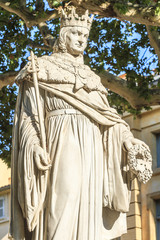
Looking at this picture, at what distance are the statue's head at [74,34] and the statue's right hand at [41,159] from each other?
1.29 m

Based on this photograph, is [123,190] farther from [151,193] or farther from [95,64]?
[151,193]

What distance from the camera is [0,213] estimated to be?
3506 centimetres

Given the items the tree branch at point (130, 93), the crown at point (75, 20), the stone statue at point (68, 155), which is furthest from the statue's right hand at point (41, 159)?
the tree branch at point (130, 93)

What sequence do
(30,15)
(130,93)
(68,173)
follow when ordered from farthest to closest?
(130,93)
(30,15)
(68,173)

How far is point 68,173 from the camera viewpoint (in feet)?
24.8

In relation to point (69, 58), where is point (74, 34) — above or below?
above

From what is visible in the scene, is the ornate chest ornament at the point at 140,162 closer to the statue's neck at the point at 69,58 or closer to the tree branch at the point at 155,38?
the statue's neck at the point at 69,58

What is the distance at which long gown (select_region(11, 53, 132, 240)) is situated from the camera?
7496mm

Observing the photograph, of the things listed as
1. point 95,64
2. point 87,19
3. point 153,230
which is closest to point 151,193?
point 153,230

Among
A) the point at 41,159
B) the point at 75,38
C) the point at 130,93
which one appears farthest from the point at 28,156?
the point at 130,93

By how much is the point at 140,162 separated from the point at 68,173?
2.45 feet

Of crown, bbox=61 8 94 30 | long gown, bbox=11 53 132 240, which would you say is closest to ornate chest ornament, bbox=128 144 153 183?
long gown, bbox=11 53 132 240

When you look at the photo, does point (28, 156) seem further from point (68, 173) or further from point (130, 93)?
point (130, 93)

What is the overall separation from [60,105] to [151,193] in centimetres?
1873
